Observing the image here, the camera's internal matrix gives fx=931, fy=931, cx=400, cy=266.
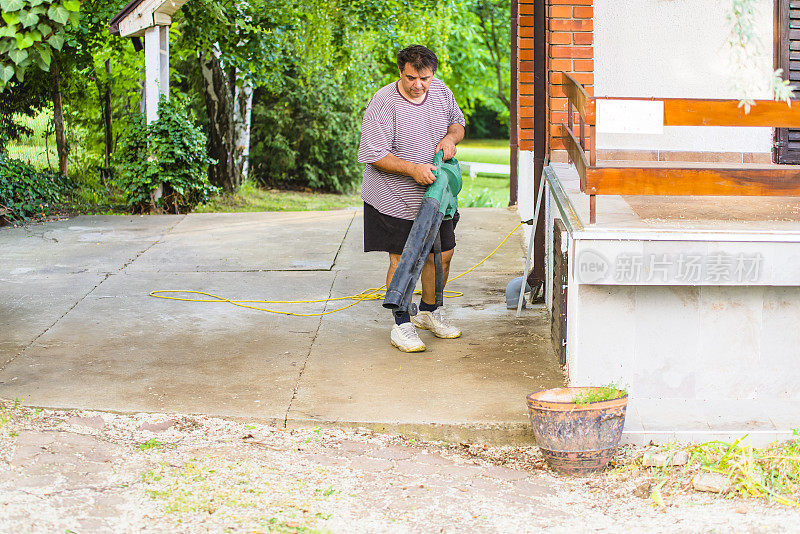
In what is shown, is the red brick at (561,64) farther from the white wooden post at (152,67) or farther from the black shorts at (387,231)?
the white wooden post at (152,67)

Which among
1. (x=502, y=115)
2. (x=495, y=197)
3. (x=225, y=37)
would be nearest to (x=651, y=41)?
(x=225, y=37)

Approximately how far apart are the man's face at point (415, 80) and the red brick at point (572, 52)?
1.10 m

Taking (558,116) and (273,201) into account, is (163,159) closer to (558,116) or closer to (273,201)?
(273,201)

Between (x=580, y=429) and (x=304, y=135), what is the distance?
15.1m

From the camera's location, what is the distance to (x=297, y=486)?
3.94 metres

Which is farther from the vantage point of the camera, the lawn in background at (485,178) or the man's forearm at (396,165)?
the lawn in background at (485,178)

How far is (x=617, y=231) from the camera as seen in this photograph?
4367 millimetres

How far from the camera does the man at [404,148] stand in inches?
214

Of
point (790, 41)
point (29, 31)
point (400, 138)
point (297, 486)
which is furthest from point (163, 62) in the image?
point (297, 486)

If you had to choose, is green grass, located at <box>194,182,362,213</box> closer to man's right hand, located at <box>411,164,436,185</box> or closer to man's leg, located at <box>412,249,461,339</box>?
man's leg, located at <box>412,249,461,339</box>

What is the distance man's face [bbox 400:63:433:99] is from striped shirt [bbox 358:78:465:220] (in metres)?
0.09

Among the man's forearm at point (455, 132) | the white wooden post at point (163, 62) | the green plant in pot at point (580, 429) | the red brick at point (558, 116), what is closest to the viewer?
the green plant in pot at point (580, 429)

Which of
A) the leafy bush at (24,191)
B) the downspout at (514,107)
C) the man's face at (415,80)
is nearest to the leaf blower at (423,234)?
the man's face at (415,80)

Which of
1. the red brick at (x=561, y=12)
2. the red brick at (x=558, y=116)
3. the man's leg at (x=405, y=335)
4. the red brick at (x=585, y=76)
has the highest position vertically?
the red brick at (x=561, y=12)
